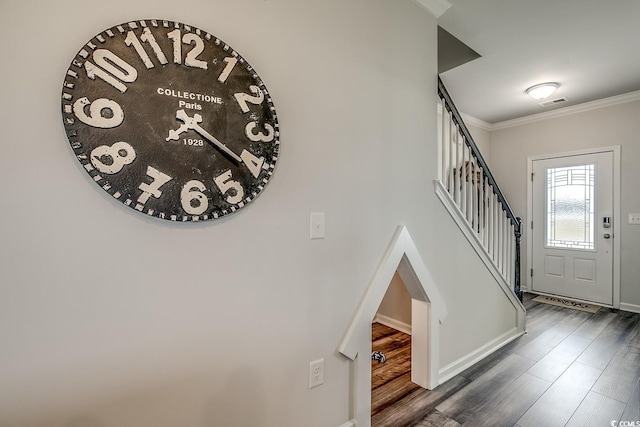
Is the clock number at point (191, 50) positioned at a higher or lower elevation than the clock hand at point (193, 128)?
higher

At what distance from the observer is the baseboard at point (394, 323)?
3.00 meters

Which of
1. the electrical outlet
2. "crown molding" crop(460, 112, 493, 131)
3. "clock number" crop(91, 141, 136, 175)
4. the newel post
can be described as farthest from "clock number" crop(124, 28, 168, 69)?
"crown molding" crop(460, 112, 493, 131)

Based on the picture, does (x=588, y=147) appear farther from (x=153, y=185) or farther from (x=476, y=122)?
(x=153, y=185)

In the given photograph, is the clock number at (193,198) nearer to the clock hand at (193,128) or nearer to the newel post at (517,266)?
the clock hand at (193,128)

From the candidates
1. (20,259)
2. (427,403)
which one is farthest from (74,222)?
(427,403)

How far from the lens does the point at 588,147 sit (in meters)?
3.86

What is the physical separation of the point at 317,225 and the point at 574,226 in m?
4.33

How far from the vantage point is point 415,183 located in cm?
192

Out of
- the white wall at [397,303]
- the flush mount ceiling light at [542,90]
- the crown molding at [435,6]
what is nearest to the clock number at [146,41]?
the crown molding at [435,6]

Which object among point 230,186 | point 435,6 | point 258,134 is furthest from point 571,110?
point 230,186

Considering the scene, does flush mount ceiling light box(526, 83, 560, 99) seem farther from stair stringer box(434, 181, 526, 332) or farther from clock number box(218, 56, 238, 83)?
clock number box(218, 56, 238, 83)

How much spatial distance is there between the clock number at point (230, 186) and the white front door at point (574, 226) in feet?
15.3

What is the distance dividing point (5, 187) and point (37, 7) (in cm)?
54

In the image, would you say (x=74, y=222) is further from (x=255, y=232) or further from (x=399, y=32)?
(x=399, y=32)
